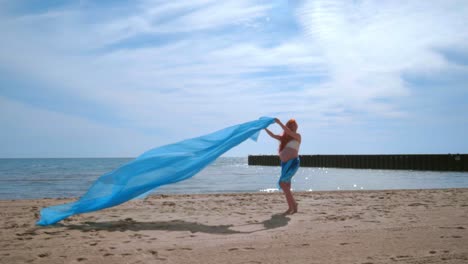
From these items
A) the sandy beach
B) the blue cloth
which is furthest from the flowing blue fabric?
the blue cloth

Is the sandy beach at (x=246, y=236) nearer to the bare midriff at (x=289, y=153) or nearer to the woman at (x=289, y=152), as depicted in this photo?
the woman at (x=289, y=152)

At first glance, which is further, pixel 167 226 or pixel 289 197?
pixel 289 197

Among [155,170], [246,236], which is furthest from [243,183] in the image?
[246,236]

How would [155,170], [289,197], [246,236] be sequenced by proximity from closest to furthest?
1. [246,236]
2. [155,170]
3. [289,197]

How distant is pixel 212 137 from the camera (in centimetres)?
787

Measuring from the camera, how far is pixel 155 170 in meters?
7.22

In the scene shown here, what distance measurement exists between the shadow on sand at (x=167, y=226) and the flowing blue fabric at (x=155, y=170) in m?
0.35

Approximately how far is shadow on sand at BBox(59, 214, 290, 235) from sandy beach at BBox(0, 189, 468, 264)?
0.01 m

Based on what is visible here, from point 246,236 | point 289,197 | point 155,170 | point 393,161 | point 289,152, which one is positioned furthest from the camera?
point 393,161

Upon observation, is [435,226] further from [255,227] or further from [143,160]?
[143,160]

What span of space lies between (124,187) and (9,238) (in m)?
1.86

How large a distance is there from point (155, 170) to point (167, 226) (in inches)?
46.6

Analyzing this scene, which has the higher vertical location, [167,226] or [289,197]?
[289,197]

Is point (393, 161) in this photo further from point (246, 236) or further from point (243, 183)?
point (246, 236)
